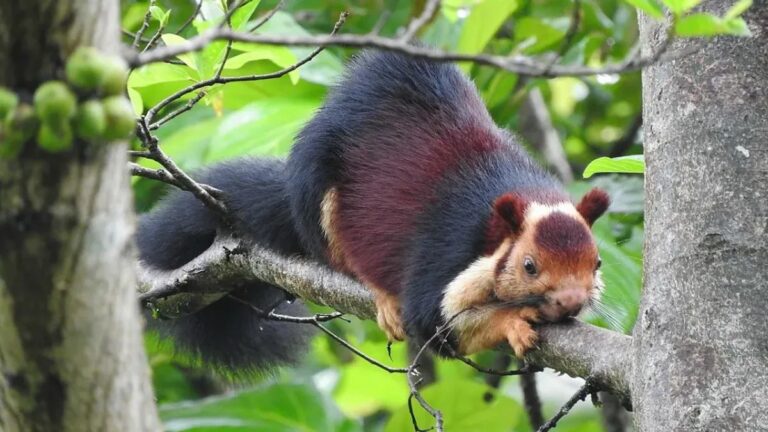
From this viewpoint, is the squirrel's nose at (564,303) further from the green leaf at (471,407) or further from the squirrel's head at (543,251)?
the green leaf at (471,407)

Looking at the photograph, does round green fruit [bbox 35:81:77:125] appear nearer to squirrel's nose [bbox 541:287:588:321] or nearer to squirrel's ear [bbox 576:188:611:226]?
squirrel's nose [bbox 541:287:588:321]

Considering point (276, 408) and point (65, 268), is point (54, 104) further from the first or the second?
point (276, 408)

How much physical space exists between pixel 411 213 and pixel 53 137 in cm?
246

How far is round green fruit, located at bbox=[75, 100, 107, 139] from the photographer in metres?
1.17

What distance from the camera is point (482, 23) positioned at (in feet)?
14.9

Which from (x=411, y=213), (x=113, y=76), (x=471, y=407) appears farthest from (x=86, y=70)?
(x=471, y=407)

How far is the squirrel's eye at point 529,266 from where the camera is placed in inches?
127

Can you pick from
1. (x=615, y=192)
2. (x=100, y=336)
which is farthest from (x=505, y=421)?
(x=100, y=336)

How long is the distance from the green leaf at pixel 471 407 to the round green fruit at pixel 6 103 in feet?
10.5

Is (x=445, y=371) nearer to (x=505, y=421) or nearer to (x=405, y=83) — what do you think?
(x=505, y=421)

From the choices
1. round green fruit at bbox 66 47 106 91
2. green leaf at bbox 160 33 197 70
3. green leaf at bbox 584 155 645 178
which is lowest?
green leaf at bbox 584 155 645 178

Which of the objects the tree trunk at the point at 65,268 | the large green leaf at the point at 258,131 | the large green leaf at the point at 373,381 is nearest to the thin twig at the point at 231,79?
the tree trunk at the point at 65,268

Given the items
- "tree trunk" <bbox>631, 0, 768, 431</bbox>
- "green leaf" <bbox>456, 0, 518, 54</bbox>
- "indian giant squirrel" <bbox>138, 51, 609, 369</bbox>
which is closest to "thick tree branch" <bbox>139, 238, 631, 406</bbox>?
"indian giant squirrel" <bbox>138, 51, 609, 369</bbox>

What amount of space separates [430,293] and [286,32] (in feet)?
4.32
